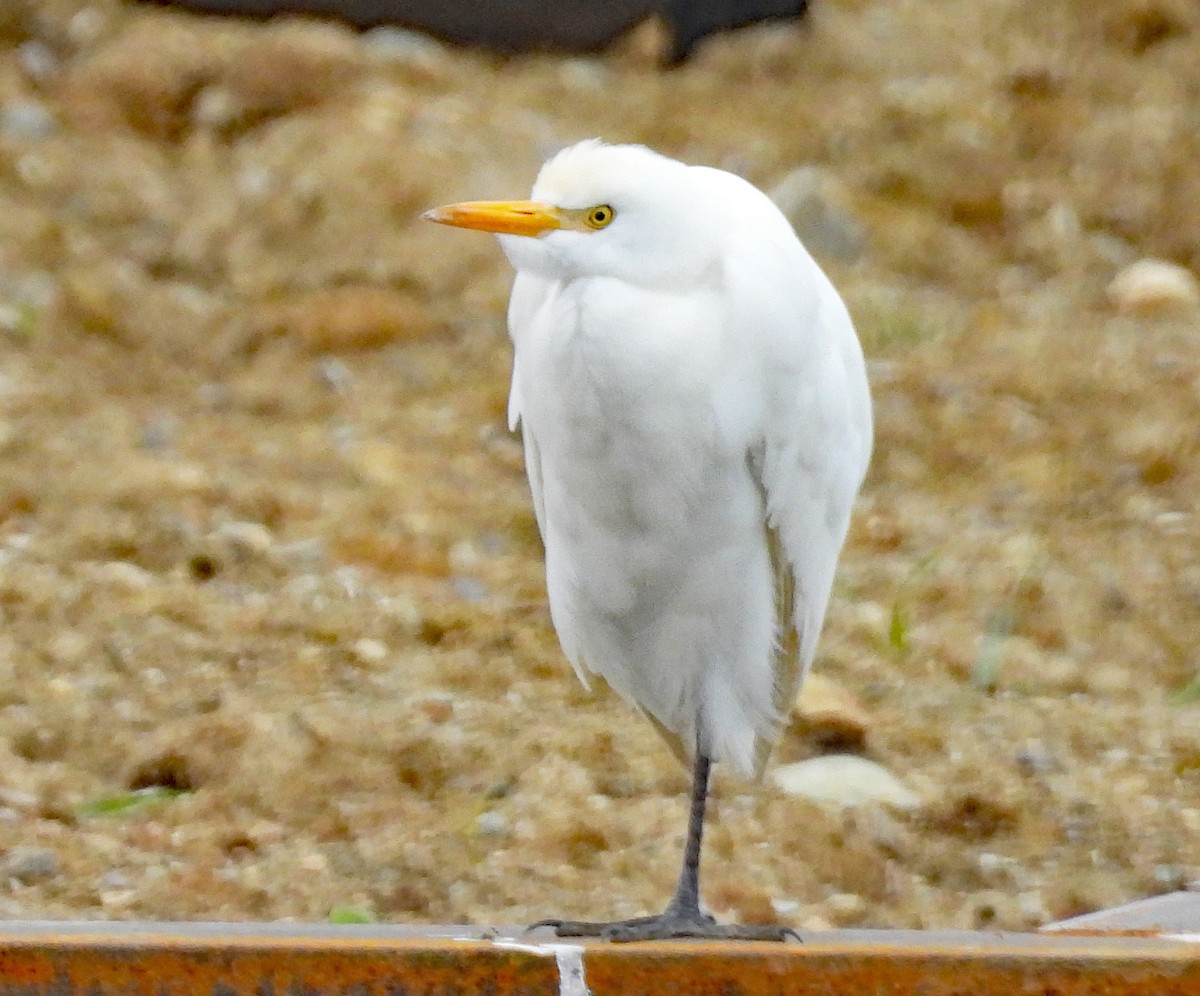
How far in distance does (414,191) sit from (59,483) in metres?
1.32

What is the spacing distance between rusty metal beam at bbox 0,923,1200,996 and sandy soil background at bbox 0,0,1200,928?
90cm

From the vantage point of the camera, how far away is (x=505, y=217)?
1.81 metres

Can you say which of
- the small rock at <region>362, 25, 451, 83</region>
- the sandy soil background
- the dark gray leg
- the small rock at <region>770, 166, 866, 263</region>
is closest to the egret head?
the dark gray leg

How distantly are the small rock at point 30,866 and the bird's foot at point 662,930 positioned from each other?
913 millimetres

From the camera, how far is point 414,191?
4562 millimetres

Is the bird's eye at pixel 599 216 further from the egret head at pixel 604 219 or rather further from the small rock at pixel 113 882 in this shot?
the small rock at pixel 113 882

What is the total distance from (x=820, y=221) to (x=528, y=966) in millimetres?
3102

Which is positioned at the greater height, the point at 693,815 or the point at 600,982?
the point at 600,982

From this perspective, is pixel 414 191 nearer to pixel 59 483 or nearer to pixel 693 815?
pixel 59 483

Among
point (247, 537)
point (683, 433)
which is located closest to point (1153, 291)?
point (247, 537)

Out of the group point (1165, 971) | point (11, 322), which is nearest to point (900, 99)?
point (11, 322)

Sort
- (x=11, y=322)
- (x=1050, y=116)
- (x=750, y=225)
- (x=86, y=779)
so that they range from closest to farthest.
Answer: (x=750, y=225), (x=86, y=779), (x=11, y=322), (x=1050, y=116)

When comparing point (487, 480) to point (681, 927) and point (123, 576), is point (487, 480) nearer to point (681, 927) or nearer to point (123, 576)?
point (123, 576)

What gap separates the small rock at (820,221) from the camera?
4.42m
